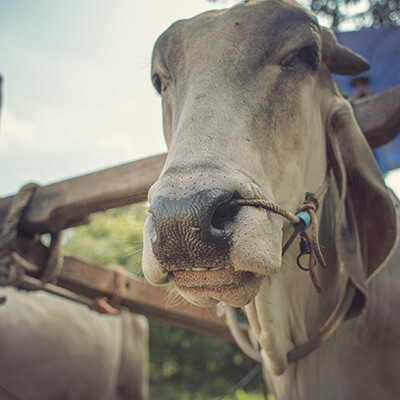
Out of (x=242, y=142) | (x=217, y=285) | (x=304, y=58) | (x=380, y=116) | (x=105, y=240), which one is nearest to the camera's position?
(x=217, y=285)

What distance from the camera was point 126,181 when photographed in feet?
7.85

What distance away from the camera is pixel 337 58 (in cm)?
196

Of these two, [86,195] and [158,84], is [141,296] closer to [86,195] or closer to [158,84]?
[86,195]

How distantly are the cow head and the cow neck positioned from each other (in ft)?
0.14

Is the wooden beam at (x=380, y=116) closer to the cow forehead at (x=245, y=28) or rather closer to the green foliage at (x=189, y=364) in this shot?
the cow forehead at (x=245, y=28)

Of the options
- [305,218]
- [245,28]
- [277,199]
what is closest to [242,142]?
[277,199]

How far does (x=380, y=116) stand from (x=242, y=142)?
1.09 meters

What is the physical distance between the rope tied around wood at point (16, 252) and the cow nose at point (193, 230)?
5.20 feet

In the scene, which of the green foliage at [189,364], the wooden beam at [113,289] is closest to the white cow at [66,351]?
the wooden beam at [113,289]

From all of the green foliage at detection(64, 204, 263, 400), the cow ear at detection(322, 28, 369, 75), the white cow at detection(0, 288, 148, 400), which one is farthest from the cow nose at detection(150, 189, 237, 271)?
the green foliage at detection(64, 204, 263, 400)

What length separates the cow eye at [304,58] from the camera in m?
1.63

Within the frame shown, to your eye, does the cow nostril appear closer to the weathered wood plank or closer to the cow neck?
the cow neck

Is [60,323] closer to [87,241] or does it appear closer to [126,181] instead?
[126,181]

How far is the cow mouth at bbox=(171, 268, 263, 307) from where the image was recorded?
1.17m
